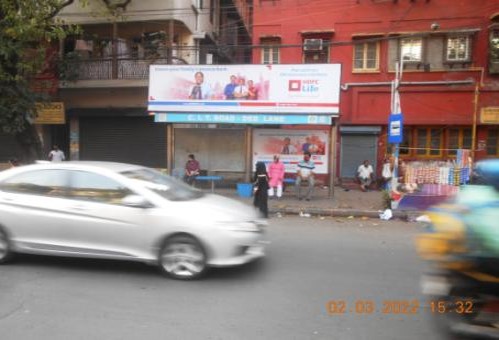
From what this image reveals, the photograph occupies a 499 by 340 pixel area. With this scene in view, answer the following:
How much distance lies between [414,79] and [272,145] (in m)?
6.51

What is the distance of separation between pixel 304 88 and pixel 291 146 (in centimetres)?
273

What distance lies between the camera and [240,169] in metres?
17.2

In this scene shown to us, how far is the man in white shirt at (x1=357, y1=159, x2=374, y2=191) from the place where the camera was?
17.6 meters

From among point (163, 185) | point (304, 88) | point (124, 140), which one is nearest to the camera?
point (163, 185)

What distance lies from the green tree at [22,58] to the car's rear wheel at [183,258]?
10.00m

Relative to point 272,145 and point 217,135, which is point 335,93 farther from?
point 217,135

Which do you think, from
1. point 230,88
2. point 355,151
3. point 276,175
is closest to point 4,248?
point 276,175

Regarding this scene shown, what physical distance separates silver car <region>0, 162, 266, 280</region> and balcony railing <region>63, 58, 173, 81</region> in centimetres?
1201

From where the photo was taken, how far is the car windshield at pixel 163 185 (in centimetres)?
641

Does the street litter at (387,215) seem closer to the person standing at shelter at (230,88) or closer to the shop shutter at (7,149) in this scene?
the person standing at shelter at (230,88)

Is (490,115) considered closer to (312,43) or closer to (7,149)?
(312,43)

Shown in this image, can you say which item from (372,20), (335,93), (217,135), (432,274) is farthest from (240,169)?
(432,274)

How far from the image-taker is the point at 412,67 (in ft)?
61.0
